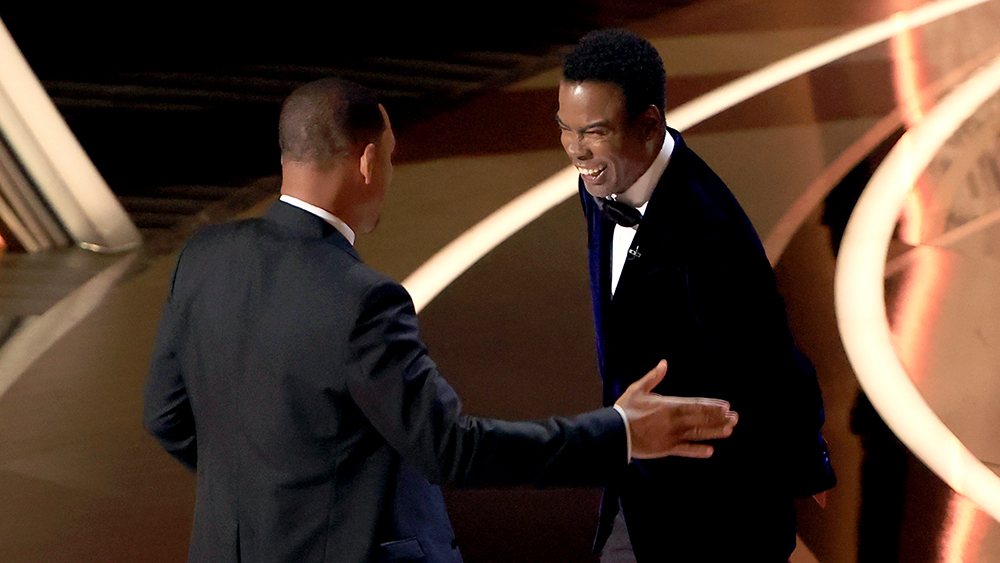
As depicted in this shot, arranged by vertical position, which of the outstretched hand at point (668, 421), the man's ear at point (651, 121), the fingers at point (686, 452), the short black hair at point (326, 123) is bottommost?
the fingers at point (686, 452)

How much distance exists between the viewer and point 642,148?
239 cm

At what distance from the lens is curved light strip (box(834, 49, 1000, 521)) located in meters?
3.63

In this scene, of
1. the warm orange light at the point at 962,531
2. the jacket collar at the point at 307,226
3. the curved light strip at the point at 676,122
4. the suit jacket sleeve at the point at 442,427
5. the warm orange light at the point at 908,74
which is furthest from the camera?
the warm orange light at the point at 908,74

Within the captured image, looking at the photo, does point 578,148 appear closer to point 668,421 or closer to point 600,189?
point 600,189

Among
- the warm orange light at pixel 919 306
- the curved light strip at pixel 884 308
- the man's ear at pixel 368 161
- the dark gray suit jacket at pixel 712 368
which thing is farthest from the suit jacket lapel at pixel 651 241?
the warm orange light at pixel 919 306

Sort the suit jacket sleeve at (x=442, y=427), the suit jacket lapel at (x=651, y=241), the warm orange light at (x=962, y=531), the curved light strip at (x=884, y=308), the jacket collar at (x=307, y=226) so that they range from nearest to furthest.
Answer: the suit jacket sleeve at (x=442, y=427) → the jacket collar at (x=307, y=226) → the suit jacket lapel at (x=651, y=241) → the warm orange light at (x=962, y=531) → the curved light strip at (x=884, y=308)

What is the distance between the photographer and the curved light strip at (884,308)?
363cm

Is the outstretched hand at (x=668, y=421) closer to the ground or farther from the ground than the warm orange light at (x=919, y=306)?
farther from the ground

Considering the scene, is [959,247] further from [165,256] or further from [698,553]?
[165,256]

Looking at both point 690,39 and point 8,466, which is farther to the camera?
point 690,39

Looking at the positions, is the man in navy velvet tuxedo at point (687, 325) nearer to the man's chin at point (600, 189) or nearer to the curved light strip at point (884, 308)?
the man's chin at point (600, 189)

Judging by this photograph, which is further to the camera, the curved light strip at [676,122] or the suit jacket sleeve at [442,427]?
the curved light strip at [676,122]

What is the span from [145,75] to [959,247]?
224 inches

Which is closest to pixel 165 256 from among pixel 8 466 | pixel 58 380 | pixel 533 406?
pixel 58 380
